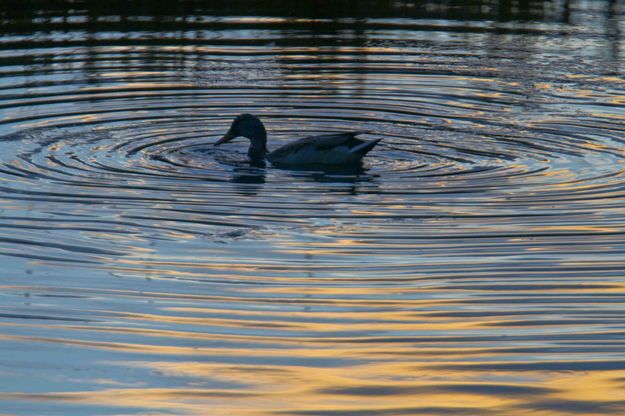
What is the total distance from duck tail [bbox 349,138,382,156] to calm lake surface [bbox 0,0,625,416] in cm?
21

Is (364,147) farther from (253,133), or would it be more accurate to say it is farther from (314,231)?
(314,231)

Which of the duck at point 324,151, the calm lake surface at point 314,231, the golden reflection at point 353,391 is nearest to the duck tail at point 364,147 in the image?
the duck at point 324,151

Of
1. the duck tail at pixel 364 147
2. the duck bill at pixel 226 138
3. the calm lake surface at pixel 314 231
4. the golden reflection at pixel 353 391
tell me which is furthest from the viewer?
the duck bill at pixel 226 138

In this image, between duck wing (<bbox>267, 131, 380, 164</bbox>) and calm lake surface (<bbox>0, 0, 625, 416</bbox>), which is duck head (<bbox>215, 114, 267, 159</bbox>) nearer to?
calm lake surface (<bbox>0, 0, 625, 416</bbox>)

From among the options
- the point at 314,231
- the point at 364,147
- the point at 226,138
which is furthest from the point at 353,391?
the point at 226,138

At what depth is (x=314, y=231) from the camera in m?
9.40

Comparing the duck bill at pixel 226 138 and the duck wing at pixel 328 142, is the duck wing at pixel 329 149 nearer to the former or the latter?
the duck wing at pixel 328 142

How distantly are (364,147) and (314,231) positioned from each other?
2.92m

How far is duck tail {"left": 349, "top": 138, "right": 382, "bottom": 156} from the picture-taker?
12.1 meters

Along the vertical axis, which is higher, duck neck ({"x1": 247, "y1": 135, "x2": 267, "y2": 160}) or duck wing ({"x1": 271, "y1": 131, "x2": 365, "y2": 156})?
duck wing ({"x1": 271, "y1": 131, "x2": 365, "y2": 156})

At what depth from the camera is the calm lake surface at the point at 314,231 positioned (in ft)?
19.6

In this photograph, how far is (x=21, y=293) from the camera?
7.64 meters

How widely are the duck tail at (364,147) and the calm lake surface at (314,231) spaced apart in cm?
21

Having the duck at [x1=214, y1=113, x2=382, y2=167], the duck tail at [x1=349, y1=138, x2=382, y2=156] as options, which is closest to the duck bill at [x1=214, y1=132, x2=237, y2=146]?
the duck at [x1=214, y1=113, x2=382, y2=167]
